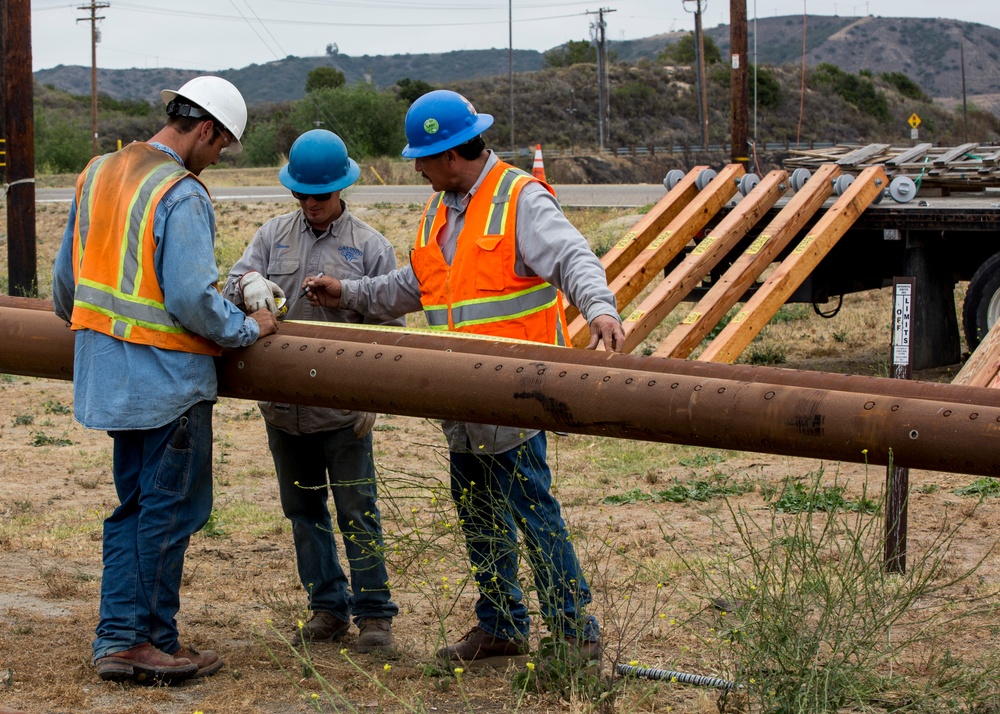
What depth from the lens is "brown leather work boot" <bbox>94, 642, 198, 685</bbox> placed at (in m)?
3.48

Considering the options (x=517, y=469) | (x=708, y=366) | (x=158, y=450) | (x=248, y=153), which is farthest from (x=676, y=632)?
(x=248, y=153)

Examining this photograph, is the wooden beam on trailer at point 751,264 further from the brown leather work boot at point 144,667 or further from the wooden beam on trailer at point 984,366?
the brown leather work boot at point 144,667

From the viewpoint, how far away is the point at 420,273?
13.0ft

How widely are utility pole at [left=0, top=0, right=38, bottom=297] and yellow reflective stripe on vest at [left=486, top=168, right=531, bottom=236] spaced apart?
10.2 m

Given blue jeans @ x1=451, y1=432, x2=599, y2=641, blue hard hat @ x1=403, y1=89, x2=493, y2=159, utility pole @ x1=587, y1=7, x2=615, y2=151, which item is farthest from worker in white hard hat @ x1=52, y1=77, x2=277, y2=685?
utility pole @ x1=587, y1=7, x2=615, y2=151

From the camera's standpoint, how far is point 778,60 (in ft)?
460

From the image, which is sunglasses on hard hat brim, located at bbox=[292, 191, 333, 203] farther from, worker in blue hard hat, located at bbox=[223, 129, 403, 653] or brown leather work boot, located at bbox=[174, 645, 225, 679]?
brown leather work boot, located at bbox=[174, 645, 225, 679]

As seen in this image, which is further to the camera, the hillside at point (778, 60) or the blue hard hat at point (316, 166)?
the hillside at point (778, 60)

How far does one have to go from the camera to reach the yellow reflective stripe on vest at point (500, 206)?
3.77 m

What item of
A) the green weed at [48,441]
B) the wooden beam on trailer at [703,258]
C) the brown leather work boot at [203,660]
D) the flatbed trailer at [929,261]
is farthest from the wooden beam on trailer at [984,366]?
the green weed at [48,441]

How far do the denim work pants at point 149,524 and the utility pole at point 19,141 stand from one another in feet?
33.3

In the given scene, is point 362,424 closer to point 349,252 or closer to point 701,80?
point 349,252

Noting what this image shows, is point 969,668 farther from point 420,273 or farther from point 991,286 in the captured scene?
point 991,286

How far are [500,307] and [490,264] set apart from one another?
147 millimetres
